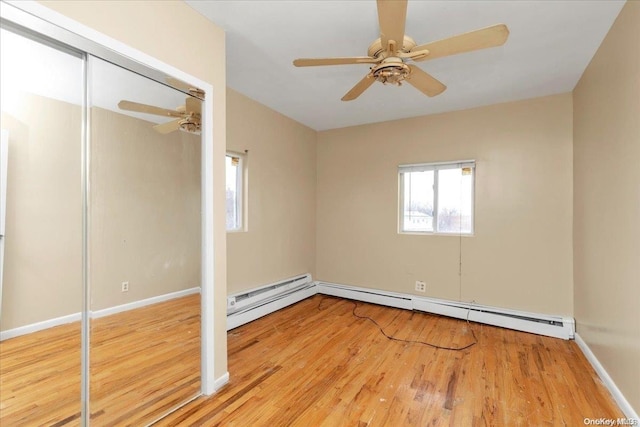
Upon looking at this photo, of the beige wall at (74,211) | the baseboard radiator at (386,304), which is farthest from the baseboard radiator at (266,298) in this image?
the beige wall at (74,211)

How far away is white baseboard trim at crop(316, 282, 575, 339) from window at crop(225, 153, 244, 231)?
182cm

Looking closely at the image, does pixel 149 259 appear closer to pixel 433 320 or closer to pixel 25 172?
pixel 25 172

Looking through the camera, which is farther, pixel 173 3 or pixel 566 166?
pixel 566 166

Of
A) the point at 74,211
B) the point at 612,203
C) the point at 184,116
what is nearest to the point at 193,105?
the point at 184,116

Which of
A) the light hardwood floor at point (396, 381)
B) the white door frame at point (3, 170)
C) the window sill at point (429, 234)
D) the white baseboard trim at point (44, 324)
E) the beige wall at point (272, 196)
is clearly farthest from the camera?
the window sill at point (429, 234)

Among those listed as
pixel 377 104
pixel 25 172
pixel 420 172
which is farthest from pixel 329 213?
pixel 25 172

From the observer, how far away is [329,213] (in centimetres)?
461

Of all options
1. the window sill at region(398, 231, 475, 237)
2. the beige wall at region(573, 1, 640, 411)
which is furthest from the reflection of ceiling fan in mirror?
the window sill at region(398, 231, 475, 237)

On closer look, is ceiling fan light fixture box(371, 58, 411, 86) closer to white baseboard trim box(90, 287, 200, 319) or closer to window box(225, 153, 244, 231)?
white baseboard trim box(90, 287, 200, 319)

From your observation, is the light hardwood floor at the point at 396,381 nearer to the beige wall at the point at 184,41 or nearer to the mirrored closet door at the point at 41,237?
the beige wall at the point at 184,41

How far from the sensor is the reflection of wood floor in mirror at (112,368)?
146cm

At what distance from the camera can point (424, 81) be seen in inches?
80.7

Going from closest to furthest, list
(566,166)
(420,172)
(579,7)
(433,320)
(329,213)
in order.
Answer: (579,7) → (566,166) → (433,320) → (420,172) → (329,213)

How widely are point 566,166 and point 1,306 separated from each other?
4481 mm
